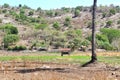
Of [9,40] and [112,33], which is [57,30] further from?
[9,40]

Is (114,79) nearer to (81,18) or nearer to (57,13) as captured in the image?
(81,18)

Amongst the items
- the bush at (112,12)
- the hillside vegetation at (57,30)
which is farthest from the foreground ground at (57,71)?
the bush at (112,12)

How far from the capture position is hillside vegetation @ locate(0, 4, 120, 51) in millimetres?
77019

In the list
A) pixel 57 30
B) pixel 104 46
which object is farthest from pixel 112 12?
pixel 104 46

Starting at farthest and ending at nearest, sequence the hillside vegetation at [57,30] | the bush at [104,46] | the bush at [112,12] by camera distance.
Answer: the bush at [112,12] < the hillside vegetation at [57,30] < the bush at [104,46]

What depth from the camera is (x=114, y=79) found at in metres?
18.4

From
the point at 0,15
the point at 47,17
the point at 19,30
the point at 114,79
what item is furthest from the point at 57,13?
the point at 114,79

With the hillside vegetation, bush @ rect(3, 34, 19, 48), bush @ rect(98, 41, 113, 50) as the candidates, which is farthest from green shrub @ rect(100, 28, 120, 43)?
bush @ rect(3, 34, 19, 48)

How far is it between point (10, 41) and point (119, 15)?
45.8m

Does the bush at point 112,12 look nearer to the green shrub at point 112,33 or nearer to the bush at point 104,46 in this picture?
the green shrub at point 112,33

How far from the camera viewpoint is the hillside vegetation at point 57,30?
7702cm

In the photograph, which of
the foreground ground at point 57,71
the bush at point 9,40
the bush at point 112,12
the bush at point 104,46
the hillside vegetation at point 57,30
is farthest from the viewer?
the bush at point 112,12

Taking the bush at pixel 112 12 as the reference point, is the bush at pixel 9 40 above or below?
below

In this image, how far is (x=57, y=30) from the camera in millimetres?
102875
